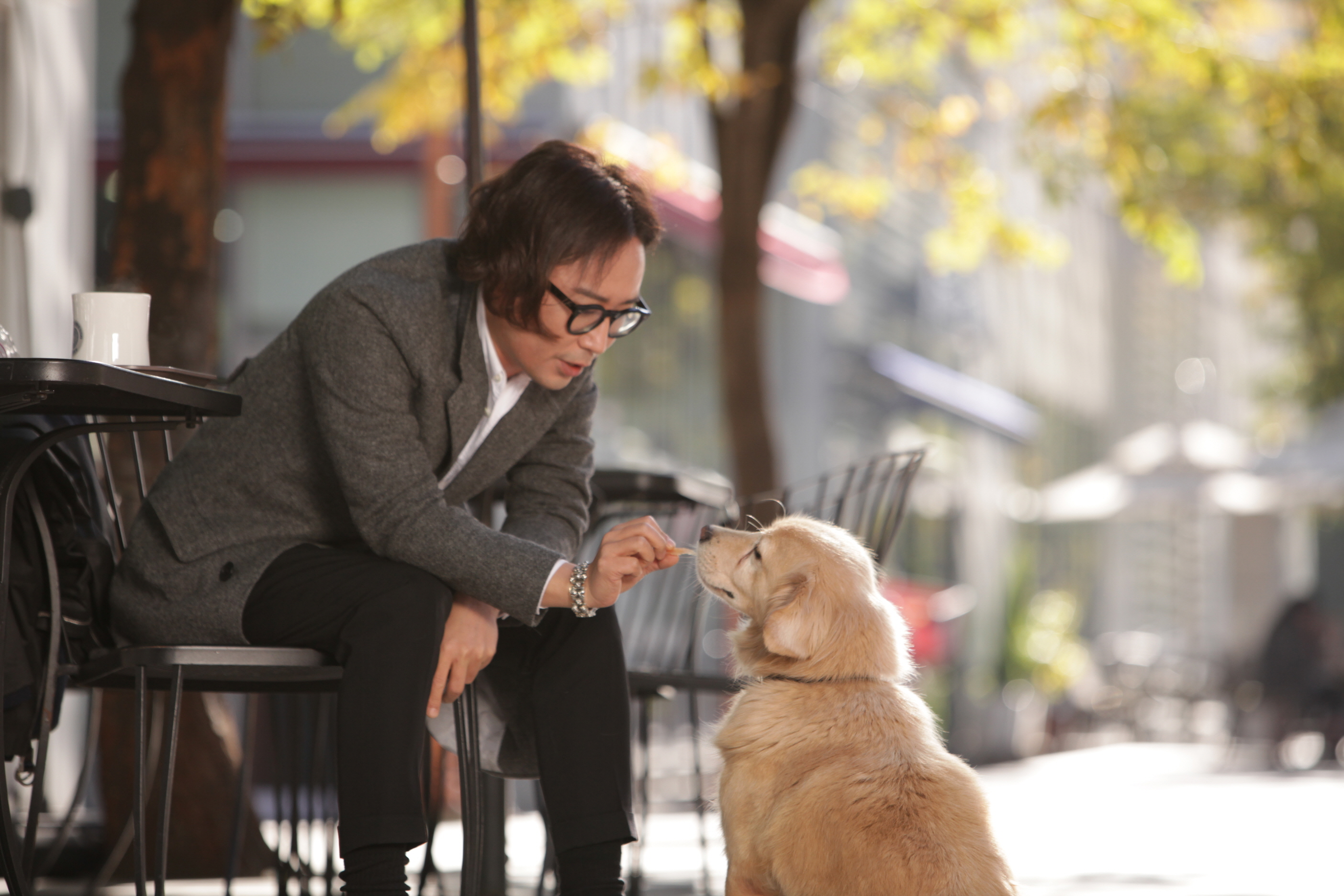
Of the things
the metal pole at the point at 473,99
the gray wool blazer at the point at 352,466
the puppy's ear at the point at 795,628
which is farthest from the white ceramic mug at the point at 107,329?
the metal pole at the point at 473,99

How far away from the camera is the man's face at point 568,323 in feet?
9.07

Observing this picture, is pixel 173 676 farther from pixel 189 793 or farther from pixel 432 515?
pixel 189 793

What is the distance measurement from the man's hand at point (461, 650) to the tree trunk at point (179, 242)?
7.86ft

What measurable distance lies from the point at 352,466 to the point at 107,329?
57 centimetres

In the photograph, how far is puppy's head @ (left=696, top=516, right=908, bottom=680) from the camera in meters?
2.80

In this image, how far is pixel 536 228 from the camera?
275cm

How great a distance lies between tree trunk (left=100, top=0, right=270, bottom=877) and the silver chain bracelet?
2.49 m

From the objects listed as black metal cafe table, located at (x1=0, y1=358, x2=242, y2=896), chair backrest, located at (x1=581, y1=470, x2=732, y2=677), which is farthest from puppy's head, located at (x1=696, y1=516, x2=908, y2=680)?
black metal cafe table, located at (x1=0, y1=358, x2=242, y2=896)

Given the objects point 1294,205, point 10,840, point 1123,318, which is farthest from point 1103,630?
point 10,840

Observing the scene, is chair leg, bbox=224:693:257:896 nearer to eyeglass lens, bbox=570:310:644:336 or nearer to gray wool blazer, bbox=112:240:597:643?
gray wool blazer, bbox=112:240:597:643

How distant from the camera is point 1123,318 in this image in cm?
2691

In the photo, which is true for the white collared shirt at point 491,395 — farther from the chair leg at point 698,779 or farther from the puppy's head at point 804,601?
the chair leg at point 698,779

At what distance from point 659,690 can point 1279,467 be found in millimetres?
11941

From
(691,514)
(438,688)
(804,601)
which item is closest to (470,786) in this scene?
(438,688)
